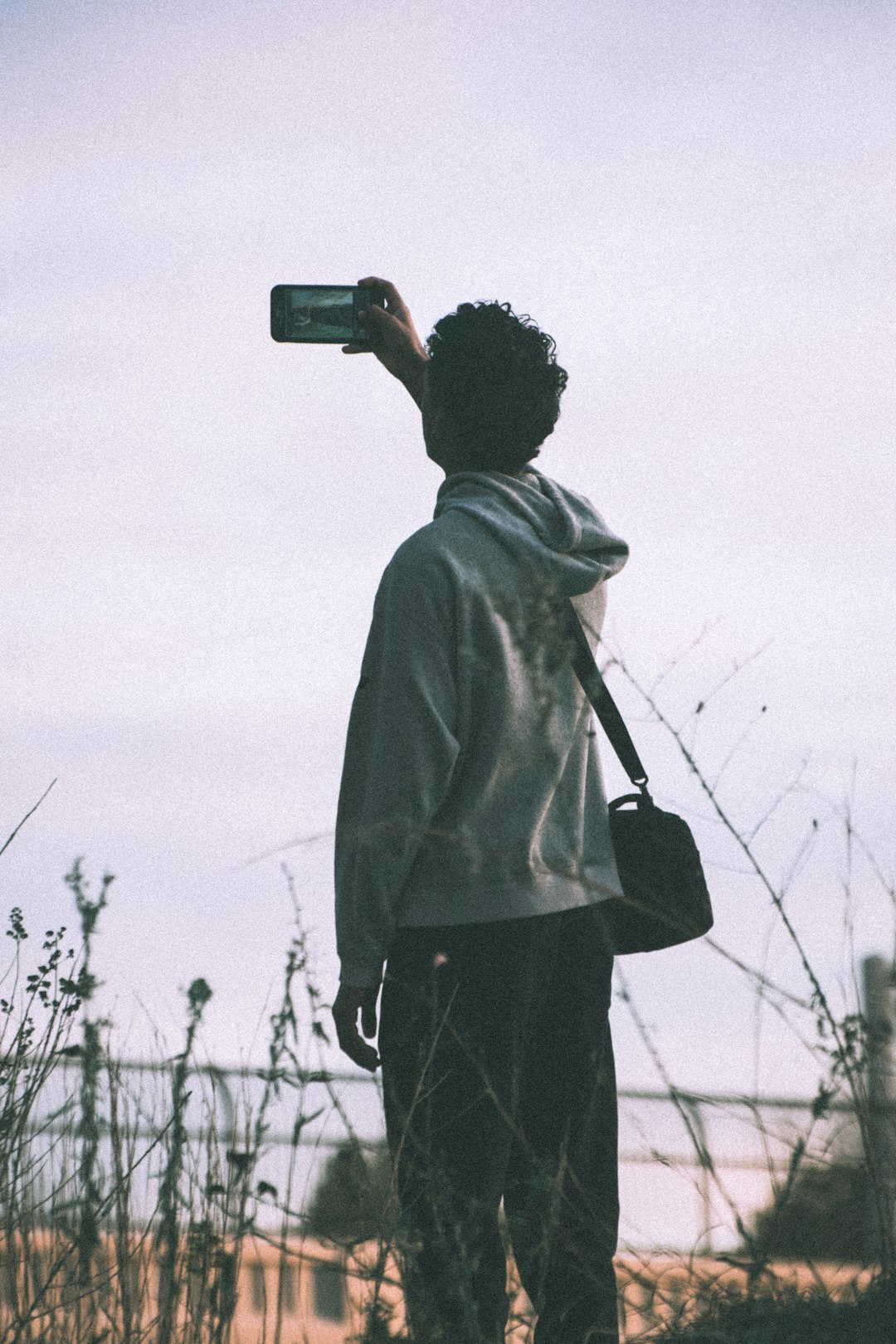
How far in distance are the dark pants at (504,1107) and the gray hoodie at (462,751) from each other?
0.21 feet

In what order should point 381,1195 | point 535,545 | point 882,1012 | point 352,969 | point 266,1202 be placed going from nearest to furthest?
point 266,1202
point 381,1195
point 882,1012
point 352,969
point 535,545

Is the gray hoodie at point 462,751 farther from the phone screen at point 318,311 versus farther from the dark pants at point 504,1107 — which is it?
the phone screen at point 318,311

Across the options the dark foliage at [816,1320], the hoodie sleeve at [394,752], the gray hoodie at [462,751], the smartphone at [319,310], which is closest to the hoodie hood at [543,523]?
the gray hoodie at [462,751]

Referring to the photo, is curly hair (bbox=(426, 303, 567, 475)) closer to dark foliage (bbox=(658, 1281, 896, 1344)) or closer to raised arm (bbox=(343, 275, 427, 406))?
raised arm (bbox=(343, 275, 427, 406))

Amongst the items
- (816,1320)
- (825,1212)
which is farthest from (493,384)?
(816,1320)

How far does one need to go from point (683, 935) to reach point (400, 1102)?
53cm

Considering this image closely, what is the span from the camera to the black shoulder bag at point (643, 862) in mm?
2299

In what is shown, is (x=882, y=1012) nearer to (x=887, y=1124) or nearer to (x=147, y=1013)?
(x=887, y=1124)

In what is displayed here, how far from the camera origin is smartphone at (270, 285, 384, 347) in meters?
3.04

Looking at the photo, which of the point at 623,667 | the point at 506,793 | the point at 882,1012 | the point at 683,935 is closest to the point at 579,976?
the point at 683,935

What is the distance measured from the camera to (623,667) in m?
1.82

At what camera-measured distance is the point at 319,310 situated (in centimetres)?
307

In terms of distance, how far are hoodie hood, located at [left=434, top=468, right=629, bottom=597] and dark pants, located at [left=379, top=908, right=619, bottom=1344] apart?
23.0 inches

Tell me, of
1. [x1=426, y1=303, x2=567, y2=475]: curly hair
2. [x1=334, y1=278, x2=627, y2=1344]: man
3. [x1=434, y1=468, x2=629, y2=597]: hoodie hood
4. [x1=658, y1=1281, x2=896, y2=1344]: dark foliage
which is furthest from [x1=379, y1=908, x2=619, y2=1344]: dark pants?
[x1=426, y1=303, x2=567, y2=475]: curly hair
